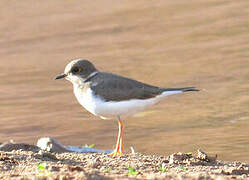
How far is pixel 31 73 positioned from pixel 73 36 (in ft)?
7.92

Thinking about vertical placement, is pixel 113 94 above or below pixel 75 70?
below

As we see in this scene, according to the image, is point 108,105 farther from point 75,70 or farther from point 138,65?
point 138,65

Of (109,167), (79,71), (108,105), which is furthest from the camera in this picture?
(79,71)

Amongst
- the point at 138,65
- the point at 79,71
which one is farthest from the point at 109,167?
the point at 138,65

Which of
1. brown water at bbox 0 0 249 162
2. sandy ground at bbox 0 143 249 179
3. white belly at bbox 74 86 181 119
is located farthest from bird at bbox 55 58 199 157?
brown water at bbox 0 0 249 162

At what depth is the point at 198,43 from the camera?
15.8 m

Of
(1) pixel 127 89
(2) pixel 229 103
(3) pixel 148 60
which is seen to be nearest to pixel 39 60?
(3) pixel 148 60

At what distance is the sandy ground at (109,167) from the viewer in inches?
258

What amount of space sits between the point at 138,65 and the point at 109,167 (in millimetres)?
7209

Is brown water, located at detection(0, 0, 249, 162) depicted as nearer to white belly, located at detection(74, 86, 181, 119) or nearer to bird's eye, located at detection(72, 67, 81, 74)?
white belly, located at detection(74, 86, 181, 119)

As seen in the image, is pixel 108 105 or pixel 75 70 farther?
pixel 75 70

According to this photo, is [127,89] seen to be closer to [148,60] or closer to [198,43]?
[148,60]

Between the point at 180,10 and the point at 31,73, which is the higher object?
the point at 180,10

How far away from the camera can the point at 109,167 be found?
7.66m
